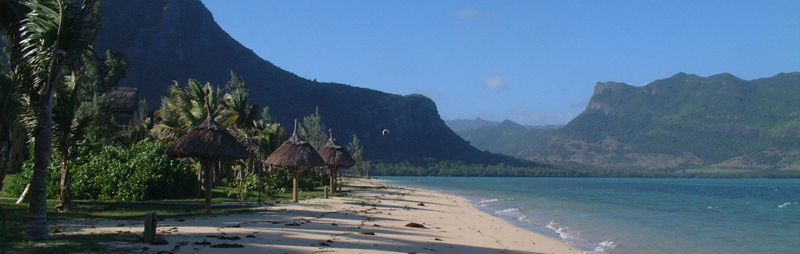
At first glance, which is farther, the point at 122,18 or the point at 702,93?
the point at 702,93

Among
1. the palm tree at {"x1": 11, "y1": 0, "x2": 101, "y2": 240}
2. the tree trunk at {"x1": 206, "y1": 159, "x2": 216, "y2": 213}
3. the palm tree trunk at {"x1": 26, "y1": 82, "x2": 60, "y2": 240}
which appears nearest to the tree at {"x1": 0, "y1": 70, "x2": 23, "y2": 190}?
the palm tree at {"x1": 11, "y1": 0, "x2": 101, "y2": 240}

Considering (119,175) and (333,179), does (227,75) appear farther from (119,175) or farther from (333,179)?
(119,175)

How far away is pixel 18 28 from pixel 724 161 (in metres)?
151

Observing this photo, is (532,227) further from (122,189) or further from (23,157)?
(23,157)

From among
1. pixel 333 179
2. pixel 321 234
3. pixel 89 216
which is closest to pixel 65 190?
pixel 89 216

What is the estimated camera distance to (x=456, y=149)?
4783 inches

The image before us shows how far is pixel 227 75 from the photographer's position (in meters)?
80.3

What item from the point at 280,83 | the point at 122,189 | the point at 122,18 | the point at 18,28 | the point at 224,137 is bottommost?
the point at 122,189

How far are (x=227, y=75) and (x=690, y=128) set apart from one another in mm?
122827

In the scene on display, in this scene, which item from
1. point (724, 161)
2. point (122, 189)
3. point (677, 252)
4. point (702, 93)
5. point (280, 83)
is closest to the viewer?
point (677, 252)

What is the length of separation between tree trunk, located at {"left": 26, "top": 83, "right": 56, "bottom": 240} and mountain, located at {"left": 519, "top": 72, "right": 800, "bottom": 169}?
138942 mm

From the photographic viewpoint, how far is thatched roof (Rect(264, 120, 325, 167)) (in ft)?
68.3

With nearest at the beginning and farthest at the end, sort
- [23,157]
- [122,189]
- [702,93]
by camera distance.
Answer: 1. [122,189]
2. [23,157]
3. [702,93]

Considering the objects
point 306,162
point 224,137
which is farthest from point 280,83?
point 224,137
